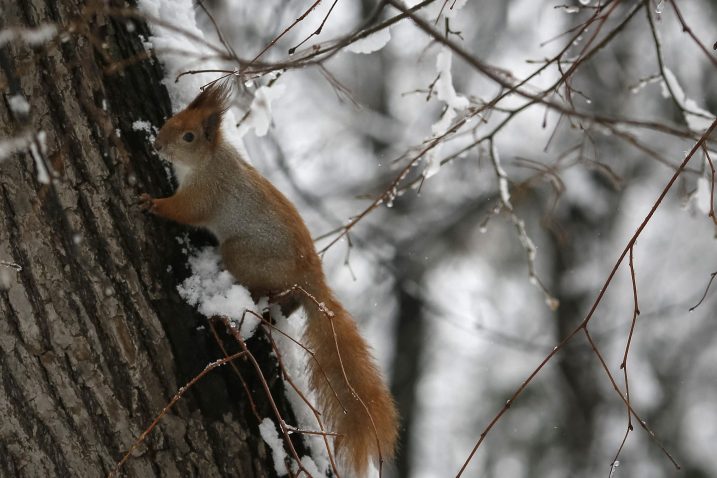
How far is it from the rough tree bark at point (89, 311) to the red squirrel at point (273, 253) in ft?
0.68

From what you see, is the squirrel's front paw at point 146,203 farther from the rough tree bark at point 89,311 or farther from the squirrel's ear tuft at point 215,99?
the squirrel's ear tuft at point 215,99

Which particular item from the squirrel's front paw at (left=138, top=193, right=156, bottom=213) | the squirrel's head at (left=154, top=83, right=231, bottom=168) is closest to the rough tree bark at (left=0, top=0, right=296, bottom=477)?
the squirrel's front paw at (left=138, top=193, right=156, bottom=213)

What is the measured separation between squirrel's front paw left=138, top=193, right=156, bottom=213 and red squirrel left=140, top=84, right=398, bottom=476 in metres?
0.06

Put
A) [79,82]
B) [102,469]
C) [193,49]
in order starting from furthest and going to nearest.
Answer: [193,49] → [79,82] → [102,469]

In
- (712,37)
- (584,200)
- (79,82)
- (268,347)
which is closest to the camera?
(79,82)

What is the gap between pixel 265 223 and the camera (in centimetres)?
261

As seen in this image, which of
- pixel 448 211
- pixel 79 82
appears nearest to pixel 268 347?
pixel 79 82

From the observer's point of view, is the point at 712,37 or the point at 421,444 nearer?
the point at 712,37

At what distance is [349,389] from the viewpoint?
2.28m

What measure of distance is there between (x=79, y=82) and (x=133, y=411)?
0.82 m

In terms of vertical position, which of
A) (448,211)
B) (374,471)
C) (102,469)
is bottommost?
(102,469)

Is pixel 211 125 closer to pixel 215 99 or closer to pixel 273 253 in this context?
pixel 215 99

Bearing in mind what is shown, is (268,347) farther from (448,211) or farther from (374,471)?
(448,211)

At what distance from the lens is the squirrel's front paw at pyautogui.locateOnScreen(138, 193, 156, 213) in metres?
2.13
